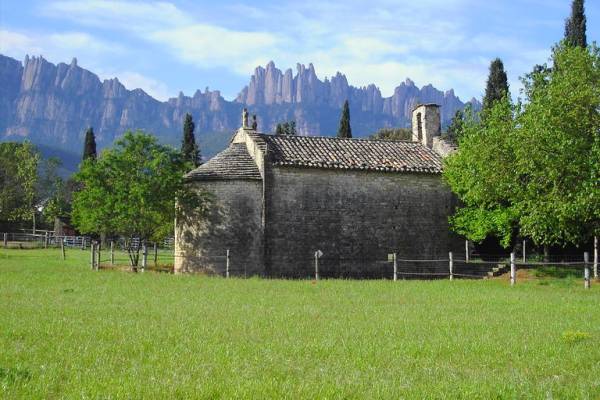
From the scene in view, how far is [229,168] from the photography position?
27828mm

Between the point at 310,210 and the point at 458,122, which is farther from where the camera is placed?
the point at 458,122

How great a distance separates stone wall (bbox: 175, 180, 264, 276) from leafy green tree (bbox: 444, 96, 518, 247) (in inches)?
368

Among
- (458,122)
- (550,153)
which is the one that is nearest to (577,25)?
(458,122)

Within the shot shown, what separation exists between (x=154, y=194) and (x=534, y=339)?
19.9 m

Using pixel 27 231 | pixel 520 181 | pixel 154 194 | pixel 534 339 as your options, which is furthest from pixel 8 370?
pixel 27 231

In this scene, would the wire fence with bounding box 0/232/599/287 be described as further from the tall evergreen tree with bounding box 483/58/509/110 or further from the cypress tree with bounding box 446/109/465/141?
the tall evergreen tree with bounding box 483/58/509/110

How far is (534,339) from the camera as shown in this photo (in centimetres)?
999

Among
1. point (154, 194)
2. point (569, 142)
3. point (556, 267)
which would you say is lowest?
point (556, 267)

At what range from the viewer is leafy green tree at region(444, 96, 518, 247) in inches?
1001

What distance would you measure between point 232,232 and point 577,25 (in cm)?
3071

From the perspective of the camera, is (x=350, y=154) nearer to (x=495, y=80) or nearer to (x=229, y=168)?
(x=229, y=168)

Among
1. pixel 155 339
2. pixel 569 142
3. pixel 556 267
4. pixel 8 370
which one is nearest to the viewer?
pixel 8 370

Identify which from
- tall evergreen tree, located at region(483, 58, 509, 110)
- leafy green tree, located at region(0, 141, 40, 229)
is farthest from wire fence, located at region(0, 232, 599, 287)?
leafy green tree, located at region(0, 141, 40, 229)

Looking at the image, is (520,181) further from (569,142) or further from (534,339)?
(534,339)
